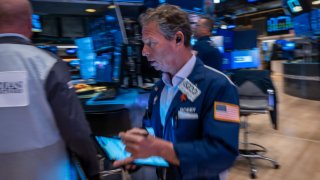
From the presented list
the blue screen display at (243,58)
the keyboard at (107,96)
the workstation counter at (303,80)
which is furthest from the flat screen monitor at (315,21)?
the keyboard at (107,96)

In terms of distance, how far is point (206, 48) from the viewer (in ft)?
9.44

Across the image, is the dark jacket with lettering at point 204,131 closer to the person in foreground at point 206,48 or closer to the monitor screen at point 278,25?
the person in foreground at point 206,48

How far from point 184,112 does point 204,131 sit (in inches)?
4.2

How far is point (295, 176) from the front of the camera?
8.74ft

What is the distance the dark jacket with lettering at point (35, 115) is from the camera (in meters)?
1.08

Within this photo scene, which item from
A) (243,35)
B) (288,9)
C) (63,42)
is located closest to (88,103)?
(243,35)

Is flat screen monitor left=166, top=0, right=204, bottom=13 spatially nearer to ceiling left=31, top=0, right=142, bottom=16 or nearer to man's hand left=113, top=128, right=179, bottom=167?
ceiling left=31, top=0, right=142, bottom=16

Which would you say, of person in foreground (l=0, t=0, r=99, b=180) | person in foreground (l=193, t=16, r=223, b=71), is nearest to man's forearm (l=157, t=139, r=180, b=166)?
person in foreground (l=0, t=0, r=99, b=180)

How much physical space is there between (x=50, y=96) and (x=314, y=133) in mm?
4139

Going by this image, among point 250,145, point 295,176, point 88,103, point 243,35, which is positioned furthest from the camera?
point 243,35

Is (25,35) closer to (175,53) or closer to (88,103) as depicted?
(175,53)

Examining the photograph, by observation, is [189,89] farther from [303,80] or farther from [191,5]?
[303,80]

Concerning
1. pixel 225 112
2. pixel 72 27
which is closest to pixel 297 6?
pixel 72 27

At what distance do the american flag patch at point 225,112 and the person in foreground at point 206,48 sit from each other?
1951 millimetres
